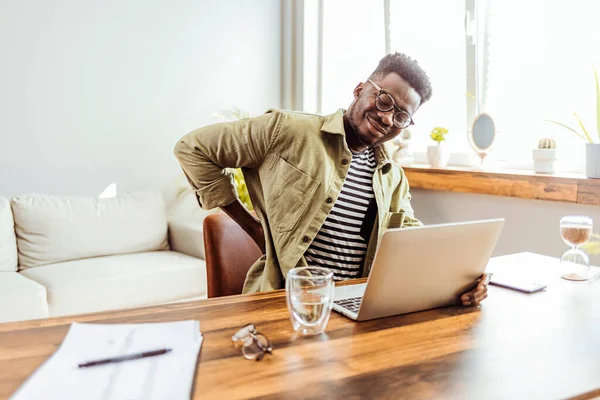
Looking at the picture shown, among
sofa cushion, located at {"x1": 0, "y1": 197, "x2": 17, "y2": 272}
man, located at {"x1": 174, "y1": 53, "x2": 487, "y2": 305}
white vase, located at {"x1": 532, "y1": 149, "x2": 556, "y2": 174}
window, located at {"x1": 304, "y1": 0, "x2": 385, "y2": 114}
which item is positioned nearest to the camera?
man, located at {"x1": 174, "y1": 53, "x2": 487, "y2": 305}

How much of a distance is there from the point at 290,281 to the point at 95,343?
0.33 metres

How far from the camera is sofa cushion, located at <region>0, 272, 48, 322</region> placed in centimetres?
241

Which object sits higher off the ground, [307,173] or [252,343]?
[307,173]

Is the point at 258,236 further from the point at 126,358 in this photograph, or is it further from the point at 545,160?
the point at 545,160

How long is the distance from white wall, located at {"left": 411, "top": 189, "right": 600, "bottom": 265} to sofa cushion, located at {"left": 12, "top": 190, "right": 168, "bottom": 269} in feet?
5.49

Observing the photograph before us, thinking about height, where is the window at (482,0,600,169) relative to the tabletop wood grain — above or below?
above

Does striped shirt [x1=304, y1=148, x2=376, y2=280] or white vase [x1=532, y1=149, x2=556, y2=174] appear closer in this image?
striped shirt [x1=304, y1=148, x2=376, y2=280]

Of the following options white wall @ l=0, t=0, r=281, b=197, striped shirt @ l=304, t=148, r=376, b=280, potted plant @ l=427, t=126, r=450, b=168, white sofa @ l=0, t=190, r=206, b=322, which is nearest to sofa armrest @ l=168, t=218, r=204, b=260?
white sofa @ l=0, t=190, r=206, b=322

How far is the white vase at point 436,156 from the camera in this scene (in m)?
2.99

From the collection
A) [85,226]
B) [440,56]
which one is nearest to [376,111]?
[440,56]

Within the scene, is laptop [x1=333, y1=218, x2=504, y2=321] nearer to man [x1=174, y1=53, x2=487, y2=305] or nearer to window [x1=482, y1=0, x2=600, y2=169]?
man [x1=174, y1=53, x2=487, y2=305]

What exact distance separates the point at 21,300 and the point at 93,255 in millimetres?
720

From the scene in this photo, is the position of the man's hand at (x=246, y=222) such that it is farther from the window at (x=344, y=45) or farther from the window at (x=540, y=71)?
the window at (x=344, y=45)

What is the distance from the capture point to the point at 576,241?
1464 millimetres
